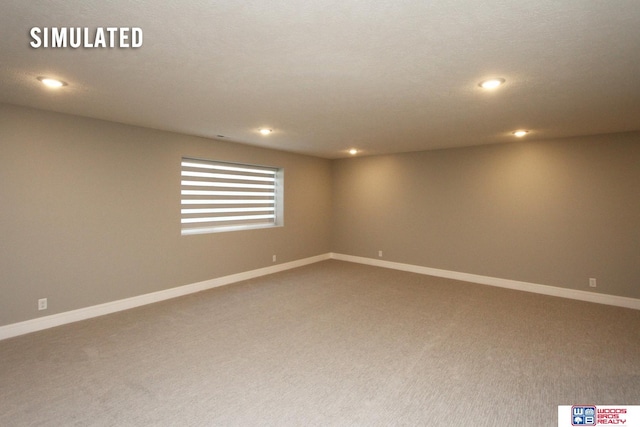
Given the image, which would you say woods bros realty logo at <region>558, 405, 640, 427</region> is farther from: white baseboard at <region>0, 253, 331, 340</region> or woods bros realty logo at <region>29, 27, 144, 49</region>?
white baseboard at <region>0, 253, 331, 340</region>

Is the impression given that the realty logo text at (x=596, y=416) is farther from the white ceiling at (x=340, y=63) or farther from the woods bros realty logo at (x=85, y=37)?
the woods bros realty logo at (x=85, y=37)

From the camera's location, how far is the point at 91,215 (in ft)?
11.6

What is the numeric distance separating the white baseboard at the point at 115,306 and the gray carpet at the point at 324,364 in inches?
5.5

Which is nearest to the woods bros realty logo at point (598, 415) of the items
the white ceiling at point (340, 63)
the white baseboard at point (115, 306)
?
the white ceiling at point (340, 63)

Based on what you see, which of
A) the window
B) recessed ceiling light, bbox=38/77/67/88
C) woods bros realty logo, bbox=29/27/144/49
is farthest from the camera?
the window

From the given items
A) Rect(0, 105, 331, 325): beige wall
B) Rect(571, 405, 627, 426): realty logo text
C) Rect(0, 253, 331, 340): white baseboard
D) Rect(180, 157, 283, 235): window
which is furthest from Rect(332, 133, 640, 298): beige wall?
Rect(0, 105, 331, 325): beige wall

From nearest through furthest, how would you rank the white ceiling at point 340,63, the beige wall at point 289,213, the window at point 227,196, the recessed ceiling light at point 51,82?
the white ceiling at point 340,63
the recessed ceiling light at point 51,82
the beige wall at point 289,213
the window at point 227,196

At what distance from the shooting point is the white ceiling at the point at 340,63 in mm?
1553

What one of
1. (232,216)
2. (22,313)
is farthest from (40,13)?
(232,216)

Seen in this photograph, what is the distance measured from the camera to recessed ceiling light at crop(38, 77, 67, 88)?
2.39 meters

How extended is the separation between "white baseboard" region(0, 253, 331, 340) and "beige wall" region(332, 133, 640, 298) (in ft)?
8.90

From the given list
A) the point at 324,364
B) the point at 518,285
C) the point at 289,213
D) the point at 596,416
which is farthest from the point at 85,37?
the point at 518,285

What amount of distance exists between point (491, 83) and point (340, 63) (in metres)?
1.29

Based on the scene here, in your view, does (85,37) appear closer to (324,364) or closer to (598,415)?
(324,364)
